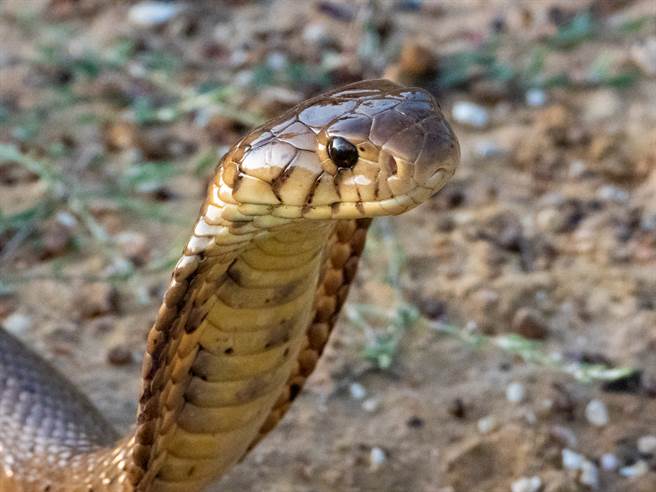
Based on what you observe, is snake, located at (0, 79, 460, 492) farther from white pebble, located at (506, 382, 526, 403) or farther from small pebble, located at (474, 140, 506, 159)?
small pebble, located at (474, 140, 506, 159)

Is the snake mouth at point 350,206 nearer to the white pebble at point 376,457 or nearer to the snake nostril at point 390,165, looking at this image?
the snake nostril at point 390,165

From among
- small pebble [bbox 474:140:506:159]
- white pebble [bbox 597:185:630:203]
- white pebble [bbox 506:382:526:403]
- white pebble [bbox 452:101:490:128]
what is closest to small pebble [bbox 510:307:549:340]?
white pebble [bbox 506:382:526:403]

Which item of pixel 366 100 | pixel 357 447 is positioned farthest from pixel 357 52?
pixel 366 100

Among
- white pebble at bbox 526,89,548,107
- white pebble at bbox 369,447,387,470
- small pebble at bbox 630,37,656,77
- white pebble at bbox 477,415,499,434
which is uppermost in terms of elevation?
white pebble at bbox 369,447,387,470

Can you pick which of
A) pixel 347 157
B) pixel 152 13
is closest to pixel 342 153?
pixel 347 157

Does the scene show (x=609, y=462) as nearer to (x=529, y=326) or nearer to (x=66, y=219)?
(x=529, y=326)

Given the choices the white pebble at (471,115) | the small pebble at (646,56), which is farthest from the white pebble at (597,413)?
the small pebble at (646,56)
